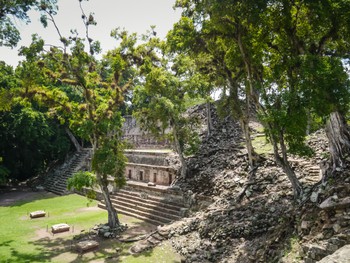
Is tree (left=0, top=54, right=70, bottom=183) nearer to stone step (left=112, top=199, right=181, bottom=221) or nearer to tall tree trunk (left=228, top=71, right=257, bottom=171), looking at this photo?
stone step (left=112, top=199, right=181, bottom=221)

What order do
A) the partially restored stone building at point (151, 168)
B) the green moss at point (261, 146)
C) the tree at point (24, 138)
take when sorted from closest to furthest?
the green moss at point (261, 146), the partially restored stone building at point (151, 168), the tree at point (24, 138)

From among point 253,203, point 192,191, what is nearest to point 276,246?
point 253,203

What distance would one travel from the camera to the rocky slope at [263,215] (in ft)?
26.2

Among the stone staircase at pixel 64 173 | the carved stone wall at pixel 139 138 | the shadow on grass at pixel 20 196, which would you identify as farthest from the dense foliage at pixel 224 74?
the stone staircase at pixel 64 173

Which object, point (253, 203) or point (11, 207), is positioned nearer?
point (253, 203)

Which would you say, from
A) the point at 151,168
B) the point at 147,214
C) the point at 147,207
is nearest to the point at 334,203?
the point at 147,214

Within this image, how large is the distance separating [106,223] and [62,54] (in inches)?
371

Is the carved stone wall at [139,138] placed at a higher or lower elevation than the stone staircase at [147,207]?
higher

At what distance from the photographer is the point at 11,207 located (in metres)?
21.2

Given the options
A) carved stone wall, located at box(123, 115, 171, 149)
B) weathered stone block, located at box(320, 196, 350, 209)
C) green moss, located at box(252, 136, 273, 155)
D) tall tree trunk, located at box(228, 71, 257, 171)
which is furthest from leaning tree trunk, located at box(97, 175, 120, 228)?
carved stone wall, located at box(123, 115, 171, 149)

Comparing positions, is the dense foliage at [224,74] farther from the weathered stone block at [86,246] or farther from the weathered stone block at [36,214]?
the weathered stone block at [36,214]

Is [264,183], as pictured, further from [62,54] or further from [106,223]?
[62,54]

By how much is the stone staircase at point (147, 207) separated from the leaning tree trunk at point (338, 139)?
27.6 feet

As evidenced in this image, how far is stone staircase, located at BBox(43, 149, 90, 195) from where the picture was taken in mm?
27688
